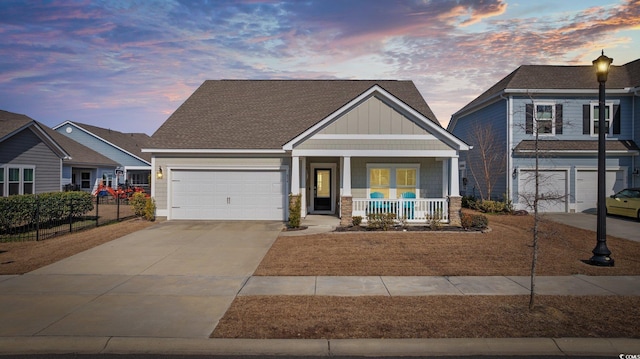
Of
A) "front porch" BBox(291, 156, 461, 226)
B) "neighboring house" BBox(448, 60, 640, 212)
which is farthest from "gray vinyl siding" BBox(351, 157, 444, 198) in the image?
"neighboring house" BBox(448, 60, 640, 212)

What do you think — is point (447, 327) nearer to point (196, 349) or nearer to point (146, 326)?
point (196, 349)

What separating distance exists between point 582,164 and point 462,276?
16356mm

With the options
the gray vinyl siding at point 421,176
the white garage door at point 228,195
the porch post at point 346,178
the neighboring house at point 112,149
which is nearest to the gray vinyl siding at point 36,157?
the white garage door at point 228,195

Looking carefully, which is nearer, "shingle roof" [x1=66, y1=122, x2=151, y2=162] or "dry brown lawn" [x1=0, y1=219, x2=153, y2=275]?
"dry brown lawn" [x1=0, y1=219, x2=153, y2=275]

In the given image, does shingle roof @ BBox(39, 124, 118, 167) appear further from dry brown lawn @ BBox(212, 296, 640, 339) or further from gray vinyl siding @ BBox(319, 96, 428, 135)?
dry brown lawn @ BBox(212, 296, 640, 339)

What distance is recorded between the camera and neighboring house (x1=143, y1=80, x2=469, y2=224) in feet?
54.5

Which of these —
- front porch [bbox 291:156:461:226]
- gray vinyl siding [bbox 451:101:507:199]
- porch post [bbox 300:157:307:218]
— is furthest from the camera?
gray vinyl siding [bbox 451:101:507:199]

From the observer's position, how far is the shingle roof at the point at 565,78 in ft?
70.8

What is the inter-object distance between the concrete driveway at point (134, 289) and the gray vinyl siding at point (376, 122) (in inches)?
234

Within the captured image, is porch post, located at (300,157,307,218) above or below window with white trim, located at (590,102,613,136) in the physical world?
below

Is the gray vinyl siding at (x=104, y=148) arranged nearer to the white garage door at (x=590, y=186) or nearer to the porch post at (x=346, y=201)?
the porch post at (x=346, y=201)

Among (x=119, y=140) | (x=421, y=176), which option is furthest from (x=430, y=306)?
(x=119, y=140)

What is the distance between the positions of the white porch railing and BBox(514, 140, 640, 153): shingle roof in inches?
286

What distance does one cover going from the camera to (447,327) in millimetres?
6078
